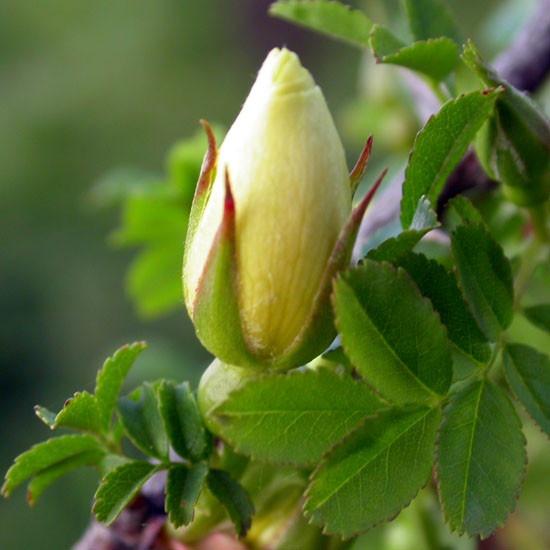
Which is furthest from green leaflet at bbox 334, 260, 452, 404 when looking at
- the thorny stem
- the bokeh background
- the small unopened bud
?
the bokeh background

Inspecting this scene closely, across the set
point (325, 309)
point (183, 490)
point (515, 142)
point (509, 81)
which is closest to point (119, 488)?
point (183, 490)

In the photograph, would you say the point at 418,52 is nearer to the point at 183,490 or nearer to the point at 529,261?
the point at 529,261

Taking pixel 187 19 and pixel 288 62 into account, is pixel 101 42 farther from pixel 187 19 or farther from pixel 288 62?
pixel 288 62

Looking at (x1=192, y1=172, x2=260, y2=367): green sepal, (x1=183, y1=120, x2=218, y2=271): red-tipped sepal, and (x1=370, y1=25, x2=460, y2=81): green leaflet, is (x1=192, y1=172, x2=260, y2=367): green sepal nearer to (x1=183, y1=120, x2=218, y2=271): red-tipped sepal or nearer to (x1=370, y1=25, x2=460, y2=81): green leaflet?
(x1=183, y1=120, x2=218, y2=271): red-tipped sepal

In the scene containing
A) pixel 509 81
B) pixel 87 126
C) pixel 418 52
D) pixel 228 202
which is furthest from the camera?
pixel 87 126

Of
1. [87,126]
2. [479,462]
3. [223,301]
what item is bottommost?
[87,126]

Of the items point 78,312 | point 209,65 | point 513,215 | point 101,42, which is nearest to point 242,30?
point 209,65

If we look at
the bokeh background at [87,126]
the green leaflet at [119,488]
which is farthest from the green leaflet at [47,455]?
the bokeh background at [87,126]
